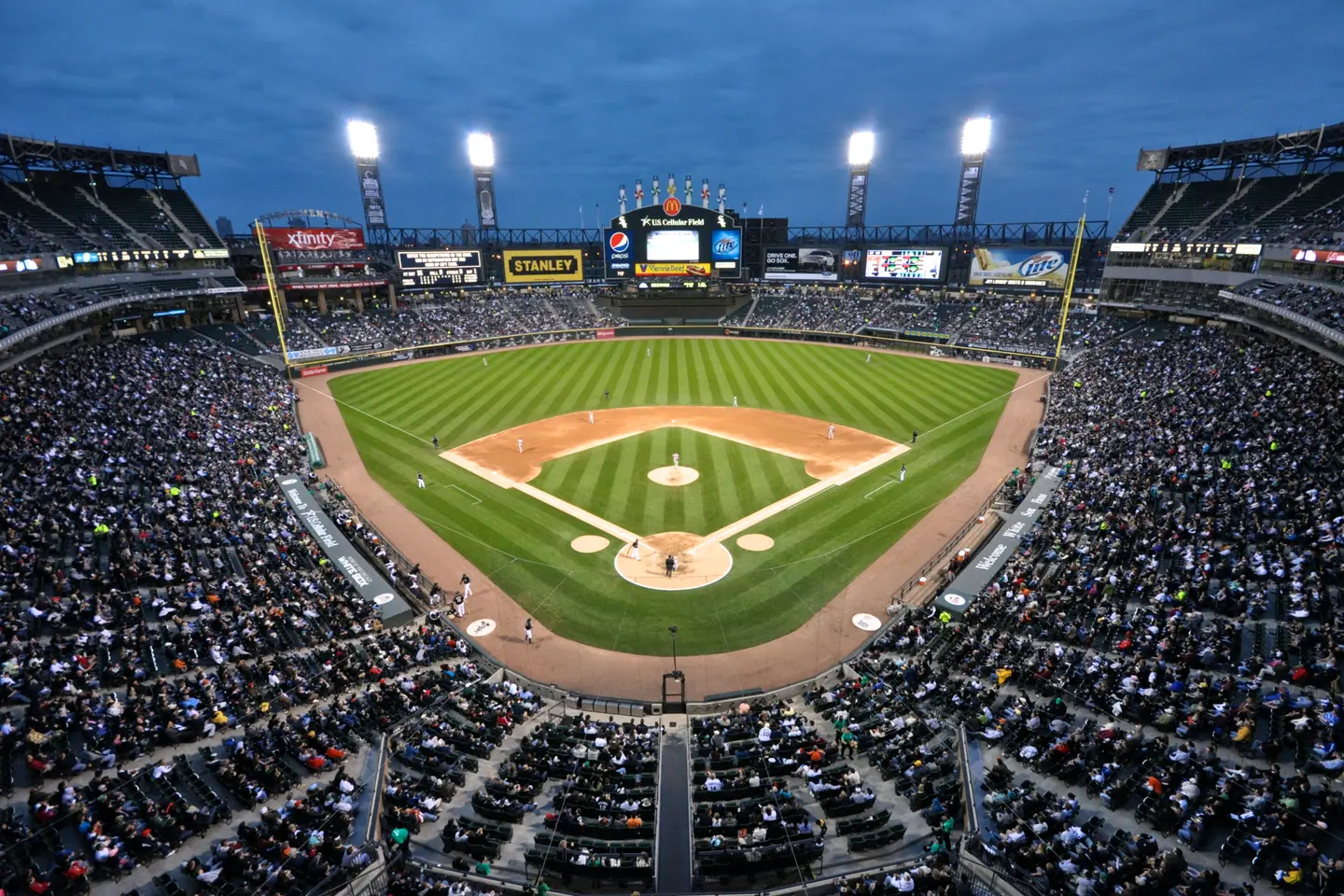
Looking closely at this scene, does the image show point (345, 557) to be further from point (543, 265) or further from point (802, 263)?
point (802, 263)

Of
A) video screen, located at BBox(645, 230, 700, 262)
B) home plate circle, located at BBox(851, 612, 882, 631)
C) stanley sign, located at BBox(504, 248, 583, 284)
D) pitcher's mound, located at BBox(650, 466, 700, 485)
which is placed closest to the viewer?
home plate circle, located at BBox(851, 612, 882, 631)

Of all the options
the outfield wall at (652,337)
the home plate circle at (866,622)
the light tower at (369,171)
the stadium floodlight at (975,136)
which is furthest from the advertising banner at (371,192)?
the home plate circle at (866,622)

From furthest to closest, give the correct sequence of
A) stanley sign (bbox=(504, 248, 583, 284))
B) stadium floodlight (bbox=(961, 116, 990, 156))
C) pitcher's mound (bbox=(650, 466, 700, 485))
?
stanley sign (bbox=(504, 248, 583, 284)), stadium floodlight (bbox=(961, 116, 990, 156)), pitcher's mound (bbox=(650, 466, 700, 485))

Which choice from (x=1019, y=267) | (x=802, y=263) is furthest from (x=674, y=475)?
(x=802, y=263)

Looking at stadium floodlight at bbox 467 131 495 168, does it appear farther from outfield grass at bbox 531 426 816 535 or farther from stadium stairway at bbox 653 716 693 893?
stadium stairway at bbox 653 716 693 893

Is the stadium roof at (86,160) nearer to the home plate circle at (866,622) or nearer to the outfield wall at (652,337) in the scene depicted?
the outfield wall at (652,337)

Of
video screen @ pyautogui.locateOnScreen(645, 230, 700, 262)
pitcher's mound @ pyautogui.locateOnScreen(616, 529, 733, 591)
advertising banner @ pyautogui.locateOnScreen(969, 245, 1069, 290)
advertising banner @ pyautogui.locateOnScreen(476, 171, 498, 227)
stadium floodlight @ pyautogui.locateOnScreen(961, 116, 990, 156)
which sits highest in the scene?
stadium floodlight @ pyautogui.locateOnScreen(961, 116, 990, 156)

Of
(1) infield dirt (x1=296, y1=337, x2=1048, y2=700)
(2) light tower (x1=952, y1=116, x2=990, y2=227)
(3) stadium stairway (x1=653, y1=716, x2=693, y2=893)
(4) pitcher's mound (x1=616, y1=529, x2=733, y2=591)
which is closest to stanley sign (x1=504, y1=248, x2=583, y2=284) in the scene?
(2) light tower (x1=952, y1=116, x2=990, y2=227)
